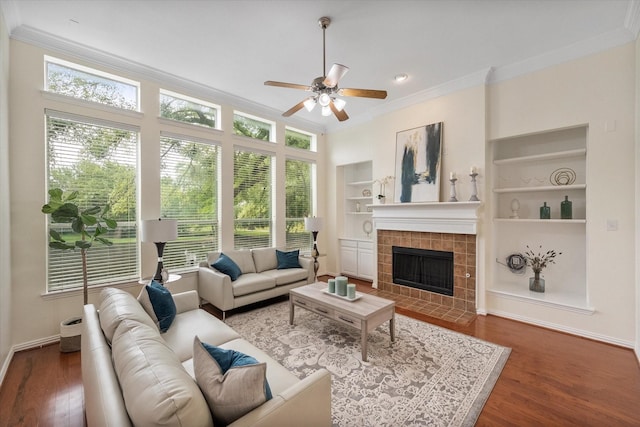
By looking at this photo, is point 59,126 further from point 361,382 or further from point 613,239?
point 613,239

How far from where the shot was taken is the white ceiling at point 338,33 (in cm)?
243

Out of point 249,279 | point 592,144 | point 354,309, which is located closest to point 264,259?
point 249,279

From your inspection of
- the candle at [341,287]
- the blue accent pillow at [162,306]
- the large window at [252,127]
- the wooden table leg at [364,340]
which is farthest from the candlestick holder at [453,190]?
the blue accent pillow at [162,306]

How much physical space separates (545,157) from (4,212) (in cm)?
582

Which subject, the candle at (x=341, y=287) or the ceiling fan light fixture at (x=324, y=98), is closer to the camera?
the ceiling fan light fixture at (x=324, y=98)

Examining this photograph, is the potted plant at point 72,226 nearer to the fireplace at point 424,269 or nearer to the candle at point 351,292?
the candle at point 351,292

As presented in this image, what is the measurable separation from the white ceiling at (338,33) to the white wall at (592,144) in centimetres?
24

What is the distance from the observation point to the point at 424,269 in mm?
4281

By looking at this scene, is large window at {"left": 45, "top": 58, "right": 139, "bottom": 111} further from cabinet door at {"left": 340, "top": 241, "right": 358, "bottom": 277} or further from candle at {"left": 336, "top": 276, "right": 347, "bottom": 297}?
cabinet door at {"left": 340, "top": 241, "right": 358, "bottom": 277}

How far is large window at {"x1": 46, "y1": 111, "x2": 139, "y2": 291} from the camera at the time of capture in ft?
9.68

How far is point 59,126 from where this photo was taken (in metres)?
2.98

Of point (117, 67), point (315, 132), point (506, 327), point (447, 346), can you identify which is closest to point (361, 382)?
point (447, 346)

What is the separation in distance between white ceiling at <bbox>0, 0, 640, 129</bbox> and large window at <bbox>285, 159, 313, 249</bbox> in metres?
2.00

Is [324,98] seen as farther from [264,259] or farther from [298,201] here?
[298,201]
